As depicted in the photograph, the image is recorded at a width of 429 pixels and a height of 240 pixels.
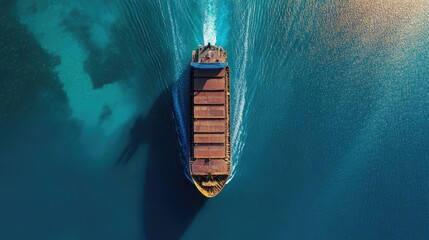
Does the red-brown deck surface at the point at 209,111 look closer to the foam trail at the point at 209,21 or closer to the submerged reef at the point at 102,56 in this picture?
the foam trail at the point at 209,21

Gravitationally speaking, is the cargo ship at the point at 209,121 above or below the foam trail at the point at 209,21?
below

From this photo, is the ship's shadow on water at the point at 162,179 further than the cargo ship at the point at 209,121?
Yes

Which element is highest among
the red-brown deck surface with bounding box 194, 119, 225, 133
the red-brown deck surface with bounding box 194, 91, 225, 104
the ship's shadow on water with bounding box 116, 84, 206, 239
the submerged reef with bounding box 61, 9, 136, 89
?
the submerged reef with bounding box 61, 9, 136, 89

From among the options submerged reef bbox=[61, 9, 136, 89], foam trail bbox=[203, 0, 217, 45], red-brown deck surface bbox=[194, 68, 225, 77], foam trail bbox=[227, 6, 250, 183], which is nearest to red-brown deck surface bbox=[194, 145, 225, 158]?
foam trail bbox=[227, 6, 250, 183]

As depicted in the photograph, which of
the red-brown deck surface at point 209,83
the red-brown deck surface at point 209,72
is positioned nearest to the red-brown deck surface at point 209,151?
the red-brown deck surface at point 209,83

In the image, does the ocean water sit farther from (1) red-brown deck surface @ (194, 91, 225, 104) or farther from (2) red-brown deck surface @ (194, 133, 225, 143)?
(1) red-brown deck surface @ (194, 91, 225, 104)

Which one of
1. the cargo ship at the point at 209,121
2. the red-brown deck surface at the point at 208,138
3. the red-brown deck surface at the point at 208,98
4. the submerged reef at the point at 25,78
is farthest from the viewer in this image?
the submerged reef at the point at 25,78

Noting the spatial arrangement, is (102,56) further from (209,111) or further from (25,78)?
(209,111)
